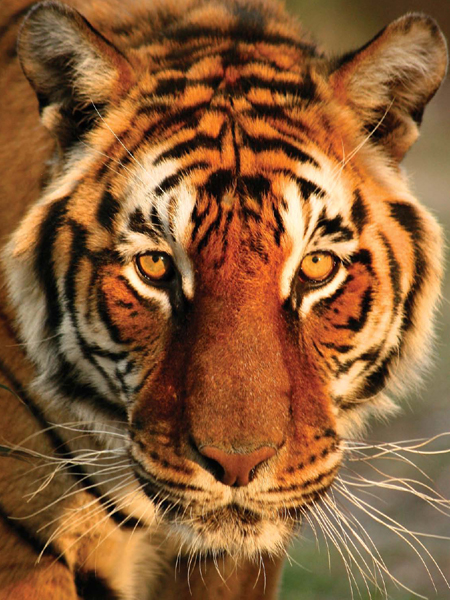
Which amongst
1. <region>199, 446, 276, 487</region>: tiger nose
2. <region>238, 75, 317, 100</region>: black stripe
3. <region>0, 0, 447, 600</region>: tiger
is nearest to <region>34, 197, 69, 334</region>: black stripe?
<region>0, 0, 447, 600</region>: tiger

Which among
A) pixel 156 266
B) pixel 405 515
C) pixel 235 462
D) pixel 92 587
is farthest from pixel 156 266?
pixel 405 515

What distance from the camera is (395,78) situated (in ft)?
5.38

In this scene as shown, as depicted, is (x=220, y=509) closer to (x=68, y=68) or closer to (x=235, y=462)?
(x=235, y=462)

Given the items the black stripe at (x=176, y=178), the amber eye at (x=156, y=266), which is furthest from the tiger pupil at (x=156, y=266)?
the black stripe at (x=176, y=178)

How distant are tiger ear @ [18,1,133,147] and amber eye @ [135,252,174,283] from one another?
0.34m

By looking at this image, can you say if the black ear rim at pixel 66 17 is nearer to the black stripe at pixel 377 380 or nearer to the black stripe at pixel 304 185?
the black stripe at pixel 304 185

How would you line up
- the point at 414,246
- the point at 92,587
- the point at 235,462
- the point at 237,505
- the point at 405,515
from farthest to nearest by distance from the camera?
the point at 405,515, the point at 92,587, the point at 414,246, the point at 237,505, the point at 235,462

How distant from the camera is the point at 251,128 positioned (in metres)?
1.57

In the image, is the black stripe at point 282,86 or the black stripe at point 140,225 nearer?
the black stripe at point 140,225

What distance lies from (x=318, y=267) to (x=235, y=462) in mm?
407

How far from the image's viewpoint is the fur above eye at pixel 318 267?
58.4 inches

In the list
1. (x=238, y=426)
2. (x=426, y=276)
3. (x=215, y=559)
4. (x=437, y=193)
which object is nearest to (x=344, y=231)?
(x=426, y=276)

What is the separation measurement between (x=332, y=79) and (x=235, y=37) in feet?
0.84

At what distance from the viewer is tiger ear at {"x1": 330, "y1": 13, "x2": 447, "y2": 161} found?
158cm
